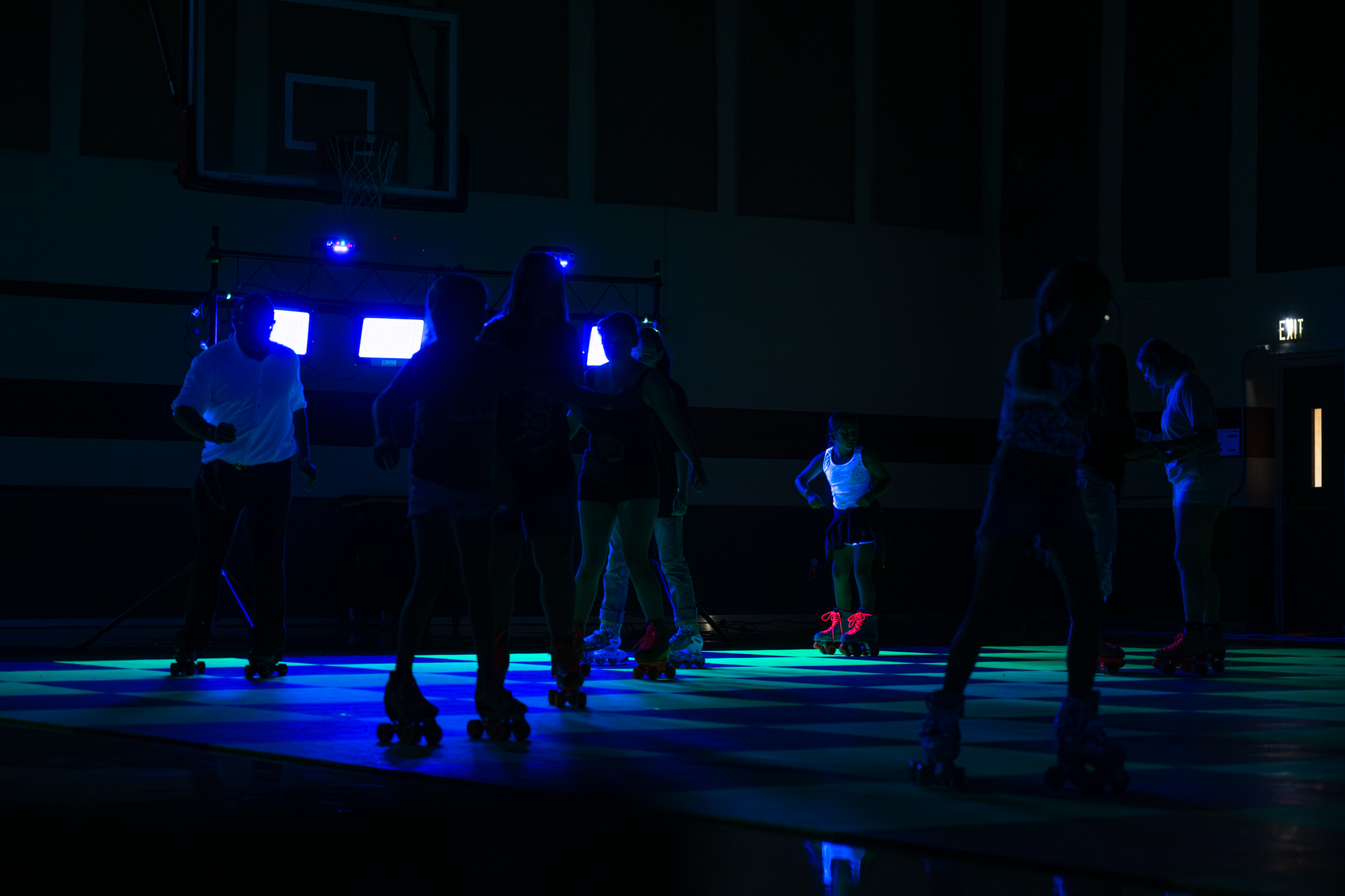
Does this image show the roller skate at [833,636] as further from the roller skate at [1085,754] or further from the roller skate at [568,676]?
the roller skate at [1085,754]

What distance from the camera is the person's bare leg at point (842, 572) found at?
350 inches

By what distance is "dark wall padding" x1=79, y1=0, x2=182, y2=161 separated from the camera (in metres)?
11.6

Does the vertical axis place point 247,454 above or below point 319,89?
below

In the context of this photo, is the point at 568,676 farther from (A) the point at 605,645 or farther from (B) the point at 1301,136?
(B) the point at 1301,136

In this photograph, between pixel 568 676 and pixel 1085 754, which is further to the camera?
pixel 568 676

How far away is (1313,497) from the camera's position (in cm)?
1205

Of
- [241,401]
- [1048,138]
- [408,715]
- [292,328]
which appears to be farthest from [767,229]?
[408,715]

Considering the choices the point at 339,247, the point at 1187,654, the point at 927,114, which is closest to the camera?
the point at 1187,654

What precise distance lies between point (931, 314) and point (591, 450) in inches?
346

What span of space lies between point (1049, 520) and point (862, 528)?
5199mm

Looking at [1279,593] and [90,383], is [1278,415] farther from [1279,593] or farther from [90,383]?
[90,383]

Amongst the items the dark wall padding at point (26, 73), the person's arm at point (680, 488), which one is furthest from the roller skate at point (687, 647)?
the dark wall padding at point (26, 73)

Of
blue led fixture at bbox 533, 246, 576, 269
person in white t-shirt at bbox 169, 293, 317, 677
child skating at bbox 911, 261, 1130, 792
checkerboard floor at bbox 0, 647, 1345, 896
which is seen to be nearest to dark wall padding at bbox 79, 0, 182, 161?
blue led fixture at bbox 533, 246, 576, 269

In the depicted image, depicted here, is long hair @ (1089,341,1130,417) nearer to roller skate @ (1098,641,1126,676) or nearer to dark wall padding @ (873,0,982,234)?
roller skate @ (1098,641,1126,676)
